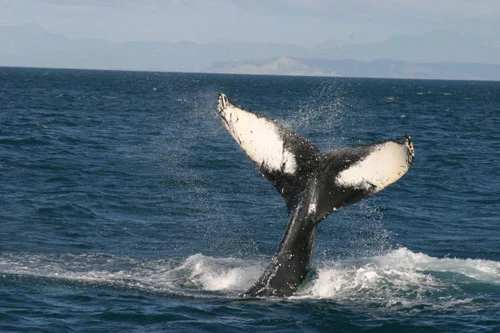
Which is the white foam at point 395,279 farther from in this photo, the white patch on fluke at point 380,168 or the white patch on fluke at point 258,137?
the white patch on fluke at point 380,168

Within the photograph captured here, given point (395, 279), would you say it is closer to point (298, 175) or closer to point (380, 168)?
point (298, 175)

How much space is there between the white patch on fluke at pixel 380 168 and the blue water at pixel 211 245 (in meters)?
1.62

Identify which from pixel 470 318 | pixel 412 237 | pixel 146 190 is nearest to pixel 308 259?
pixel 470 318

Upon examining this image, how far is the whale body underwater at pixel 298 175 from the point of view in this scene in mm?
8781

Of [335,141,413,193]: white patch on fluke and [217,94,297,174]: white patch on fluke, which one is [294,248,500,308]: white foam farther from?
[335,141,413,193]: white patch on fluke

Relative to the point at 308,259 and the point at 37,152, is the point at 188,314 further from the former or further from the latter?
the point at 37,152

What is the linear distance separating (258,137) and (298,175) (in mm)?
766

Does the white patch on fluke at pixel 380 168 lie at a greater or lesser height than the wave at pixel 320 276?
greater

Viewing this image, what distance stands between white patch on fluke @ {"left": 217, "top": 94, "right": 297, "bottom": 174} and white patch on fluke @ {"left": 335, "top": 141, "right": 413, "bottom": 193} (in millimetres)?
745

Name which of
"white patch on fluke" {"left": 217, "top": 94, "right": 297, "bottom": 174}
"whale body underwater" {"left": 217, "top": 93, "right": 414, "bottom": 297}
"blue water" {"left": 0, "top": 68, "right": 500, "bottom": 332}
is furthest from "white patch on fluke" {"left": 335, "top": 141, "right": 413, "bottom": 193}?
"blue water" {"left": 0, "top": 68, "right": 500, "bottom": 332}

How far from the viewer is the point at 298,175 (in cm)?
940

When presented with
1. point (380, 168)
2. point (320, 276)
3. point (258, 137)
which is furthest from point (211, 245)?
point (380, 168)

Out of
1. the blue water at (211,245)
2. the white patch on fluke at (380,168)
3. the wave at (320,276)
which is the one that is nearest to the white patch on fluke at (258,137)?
the white patch on fluke at (380,168)

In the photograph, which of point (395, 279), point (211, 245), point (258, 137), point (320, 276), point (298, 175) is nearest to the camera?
point (258, 137)
